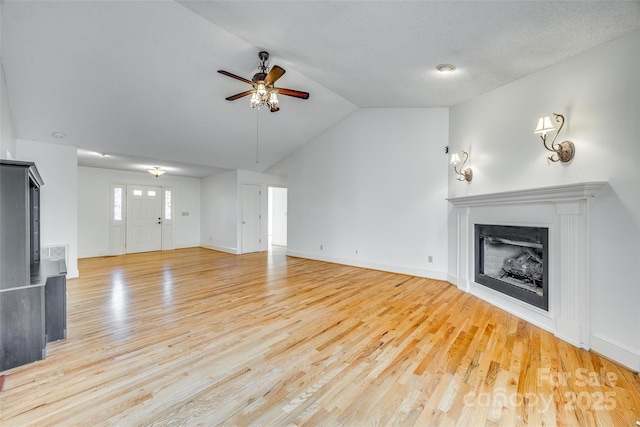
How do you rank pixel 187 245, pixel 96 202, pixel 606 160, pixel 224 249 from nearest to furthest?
pixel 606 160, pixel 96 202, pixel 224 249, pixel 187 245

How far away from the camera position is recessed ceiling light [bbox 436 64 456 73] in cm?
319

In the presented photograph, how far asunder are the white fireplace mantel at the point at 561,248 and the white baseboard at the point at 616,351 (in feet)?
0.22

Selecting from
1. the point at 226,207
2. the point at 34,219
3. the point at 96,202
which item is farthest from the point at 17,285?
the point at 96,202

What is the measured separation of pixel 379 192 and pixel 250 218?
13.7ft

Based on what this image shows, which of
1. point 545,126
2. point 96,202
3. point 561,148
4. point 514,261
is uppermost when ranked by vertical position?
point 545,126

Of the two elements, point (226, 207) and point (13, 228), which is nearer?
point (13, 228)

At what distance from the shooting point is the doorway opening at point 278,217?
10.1m

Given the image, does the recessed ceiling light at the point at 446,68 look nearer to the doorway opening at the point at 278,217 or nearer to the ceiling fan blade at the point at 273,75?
the ceiling fan blade at the point at 273,75

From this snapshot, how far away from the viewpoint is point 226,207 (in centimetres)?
802

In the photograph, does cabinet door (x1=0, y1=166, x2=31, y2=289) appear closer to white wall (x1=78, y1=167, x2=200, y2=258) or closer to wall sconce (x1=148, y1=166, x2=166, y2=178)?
wall sconce (x1=148, y1=166, x2=166, y2=178)

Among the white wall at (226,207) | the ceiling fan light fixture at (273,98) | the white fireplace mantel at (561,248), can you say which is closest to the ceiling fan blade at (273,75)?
the ceiling fan light fixture at (273,98)

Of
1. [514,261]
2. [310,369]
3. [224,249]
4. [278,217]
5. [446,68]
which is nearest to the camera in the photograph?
[310,369]

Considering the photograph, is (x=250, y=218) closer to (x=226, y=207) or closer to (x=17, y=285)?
(x=226, y=207)

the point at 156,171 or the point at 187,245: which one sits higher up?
the point at 156,171
